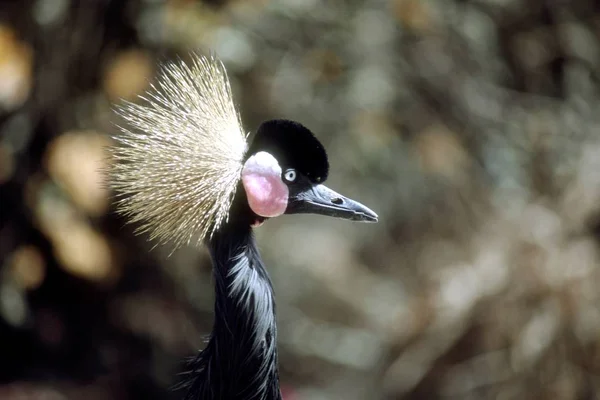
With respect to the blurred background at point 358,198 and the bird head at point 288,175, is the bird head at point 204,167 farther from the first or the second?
the blurred background at point 358,198

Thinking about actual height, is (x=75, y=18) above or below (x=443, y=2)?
below

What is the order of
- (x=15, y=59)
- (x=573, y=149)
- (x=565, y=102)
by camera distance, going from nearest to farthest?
(x=15, y=59)
(x=573, y=149)
(x=565, y=102)

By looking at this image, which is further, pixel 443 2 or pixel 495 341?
pixel 443 2

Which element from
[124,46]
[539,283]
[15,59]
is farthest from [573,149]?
[15,59]

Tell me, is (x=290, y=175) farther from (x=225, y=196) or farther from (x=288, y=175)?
(x=225, y=196)

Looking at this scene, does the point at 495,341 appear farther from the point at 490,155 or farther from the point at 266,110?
the point at 266,110

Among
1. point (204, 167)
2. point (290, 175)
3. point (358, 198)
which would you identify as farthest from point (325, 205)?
point (358, 198)

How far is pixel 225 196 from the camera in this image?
1.29m

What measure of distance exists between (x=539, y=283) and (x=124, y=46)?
1.60 metres

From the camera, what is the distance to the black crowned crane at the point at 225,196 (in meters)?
1.29

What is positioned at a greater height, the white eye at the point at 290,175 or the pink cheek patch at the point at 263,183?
the white eye at the point at 290,175

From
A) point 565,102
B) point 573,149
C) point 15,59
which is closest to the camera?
point 15,59

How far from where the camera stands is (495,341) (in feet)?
10.00

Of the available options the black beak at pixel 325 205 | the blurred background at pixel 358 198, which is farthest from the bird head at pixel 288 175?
the blurred background at pixel 358 198
